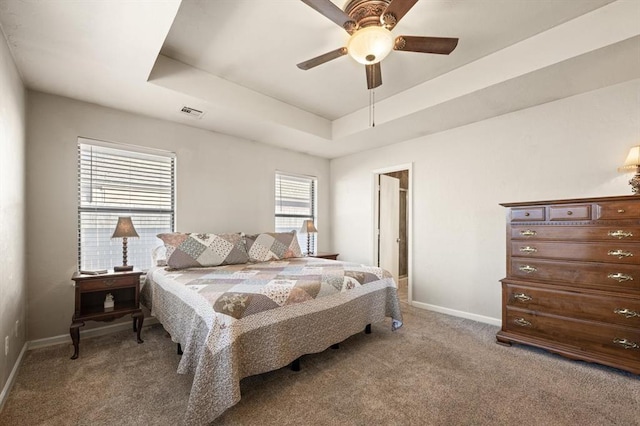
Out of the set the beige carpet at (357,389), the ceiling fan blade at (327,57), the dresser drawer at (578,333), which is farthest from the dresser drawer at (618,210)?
the ceiling fan blade at (327,57)

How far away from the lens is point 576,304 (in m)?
2.36

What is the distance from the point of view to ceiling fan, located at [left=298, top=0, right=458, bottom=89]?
1.73 meters

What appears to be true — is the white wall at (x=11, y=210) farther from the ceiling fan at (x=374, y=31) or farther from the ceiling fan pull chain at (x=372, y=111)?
the ceiling fan pull chain at (x=372, y=111)

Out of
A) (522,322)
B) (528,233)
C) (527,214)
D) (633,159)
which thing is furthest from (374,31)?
(522,322)

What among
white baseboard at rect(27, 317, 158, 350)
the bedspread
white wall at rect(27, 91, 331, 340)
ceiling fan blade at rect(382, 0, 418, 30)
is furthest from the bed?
ceiling fan blade at rect(382, 0, 418, 30)

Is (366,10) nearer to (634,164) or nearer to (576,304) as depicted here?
(634,164)

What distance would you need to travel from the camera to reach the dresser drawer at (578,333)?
7.00 ft

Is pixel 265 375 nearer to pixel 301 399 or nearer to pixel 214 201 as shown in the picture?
pixel 301 399

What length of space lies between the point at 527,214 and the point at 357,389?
2.21m

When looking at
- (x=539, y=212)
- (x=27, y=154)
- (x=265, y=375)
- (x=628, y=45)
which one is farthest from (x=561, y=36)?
(x=27, y=154)

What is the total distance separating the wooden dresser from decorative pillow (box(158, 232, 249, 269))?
114 inches

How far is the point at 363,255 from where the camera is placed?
4.76 metres

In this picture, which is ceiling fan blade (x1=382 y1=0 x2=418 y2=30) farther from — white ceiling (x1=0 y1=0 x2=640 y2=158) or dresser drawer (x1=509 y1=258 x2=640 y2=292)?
dresser drawer (x1=509 y1=258 x2=640 y2=292)

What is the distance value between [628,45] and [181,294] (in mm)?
3766
